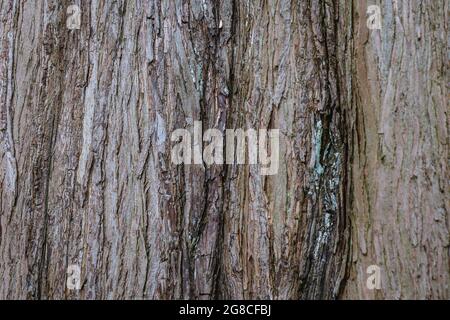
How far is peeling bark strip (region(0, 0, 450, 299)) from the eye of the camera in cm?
265

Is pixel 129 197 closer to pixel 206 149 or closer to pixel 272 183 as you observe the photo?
pixel 206 149

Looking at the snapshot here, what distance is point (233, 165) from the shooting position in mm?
2764

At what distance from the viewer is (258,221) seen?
269cm

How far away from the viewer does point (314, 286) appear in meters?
2.66

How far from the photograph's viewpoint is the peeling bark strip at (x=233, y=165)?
104 inches

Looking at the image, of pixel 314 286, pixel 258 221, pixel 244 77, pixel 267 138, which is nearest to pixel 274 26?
pixel 244 77

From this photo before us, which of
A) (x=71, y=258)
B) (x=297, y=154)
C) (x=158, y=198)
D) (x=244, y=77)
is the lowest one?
(x=71, y=258)

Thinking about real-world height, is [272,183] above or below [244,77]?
below
